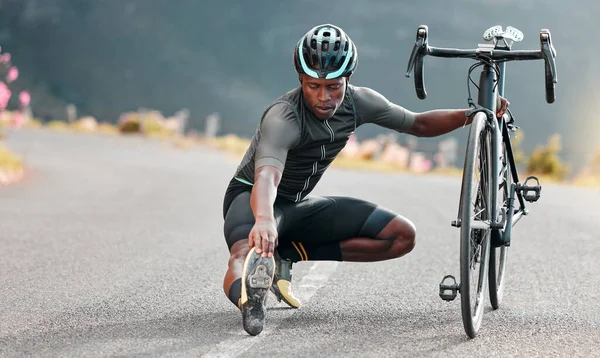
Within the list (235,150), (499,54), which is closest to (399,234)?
(499,54)

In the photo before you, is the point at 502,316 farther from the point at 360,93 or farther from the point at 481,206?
the point at 360,93

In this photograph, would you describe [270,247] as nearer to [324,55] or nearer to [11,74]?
[324,55]

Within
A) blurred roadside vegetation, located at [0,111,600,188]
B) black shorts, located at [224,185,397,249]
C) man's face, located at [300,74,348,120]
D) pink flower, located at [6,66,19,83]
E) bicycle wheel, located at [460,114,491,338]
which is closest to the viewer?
bicycle wheel, located at [460,114,491,338]

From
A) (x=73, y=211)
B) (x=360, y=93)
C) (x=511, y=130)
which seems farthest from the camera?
(x=73, y=211)

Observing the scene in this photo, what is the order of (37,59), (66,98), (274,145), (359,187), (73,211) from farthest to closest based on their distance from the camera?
(37,59) → (66,98) → (359,187) → (73,211) → (274,145)

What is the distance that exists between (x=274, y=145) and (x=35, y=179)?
1162 centimetres

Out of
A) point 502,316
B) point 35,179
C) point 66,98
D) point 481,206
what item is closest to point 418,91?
point 481,206

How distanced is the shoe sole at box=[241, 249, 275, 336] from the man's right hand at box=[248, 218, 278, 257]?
0.04 metres

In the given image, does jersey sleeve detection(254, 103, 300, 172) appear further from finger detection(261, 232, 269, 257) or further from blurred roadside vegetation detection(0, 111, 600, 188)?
blurred roadside vegetation detection(0, 111, 600, 188)

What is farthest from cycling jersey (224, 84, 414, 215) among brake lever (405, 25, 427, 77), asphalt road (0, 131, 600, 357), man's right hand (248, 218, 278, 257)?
asphalt road (0, 131, 600, 357)

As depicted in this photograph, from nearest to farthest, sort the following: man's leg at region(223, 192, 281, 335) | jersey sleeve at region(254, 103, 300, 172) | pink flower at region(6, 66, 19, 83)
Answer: man's leg at region(223, 192, 281, 335)
jersey sleeve at region(254, 103, 300, 172)
pink flower at region(6, 66, 19, 83)

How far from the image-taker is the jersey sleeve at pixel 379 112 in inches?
218

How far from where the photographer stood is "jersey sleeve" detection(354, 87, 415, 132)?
5.54m

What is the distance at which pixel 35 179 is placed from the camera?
52.1 feet
